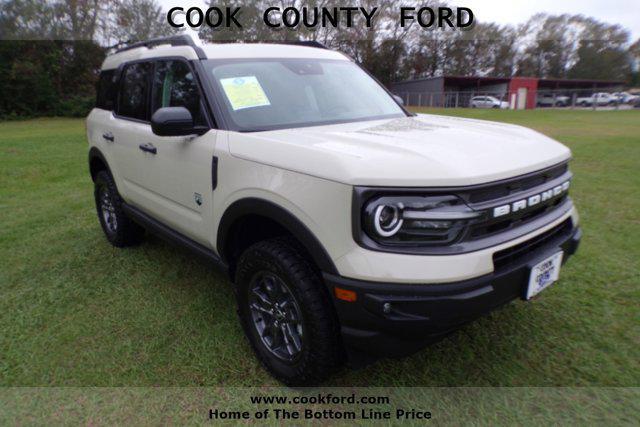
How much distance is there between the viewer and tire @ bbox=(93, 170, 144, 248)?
4180 millimetres

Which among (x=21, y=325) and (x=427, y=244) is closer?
(x=427, y=244)

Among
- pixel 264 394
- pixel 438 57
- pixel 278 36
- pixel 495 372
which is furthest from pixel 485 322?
pixel 438 57

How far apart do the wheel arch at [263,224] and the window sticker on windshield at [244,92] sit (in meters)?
0.65

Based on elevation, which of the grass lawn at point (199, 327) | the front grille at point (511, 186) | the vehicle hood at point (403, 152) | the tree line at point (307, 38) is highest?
the tree line at point (307, 38)

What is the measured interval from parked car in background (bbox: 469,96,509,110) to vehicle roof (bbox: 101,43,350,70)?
36107 millimetres

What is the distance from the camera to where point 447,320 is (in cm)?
185

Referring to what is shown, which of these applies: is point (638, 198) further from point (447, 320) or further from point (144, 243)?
point (144, 243)

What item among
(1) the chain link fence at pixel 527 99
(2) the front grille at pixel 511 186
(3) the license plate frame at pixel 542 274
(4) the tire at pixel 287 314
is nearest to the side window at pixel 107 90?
(4) the tire at pixel 287 314

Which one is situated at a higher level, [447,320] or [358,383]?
[447,320]

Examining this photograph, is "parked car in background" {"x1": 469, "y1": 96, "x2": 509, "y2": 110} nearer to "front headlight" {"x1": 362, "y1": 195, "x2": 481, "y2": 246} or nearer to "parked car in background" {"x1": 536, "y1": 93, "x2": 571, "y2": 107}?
"parked car in background" {"x1": 536, "y1": 93, "x2": 571, "y2": 107}

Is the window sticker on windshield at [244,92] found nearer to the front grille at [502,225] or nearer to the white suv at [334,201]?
the white suv at [334,201]

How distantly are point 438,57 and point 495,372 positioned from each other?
6044 cm

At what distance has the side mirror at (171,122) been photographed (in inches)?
97.5

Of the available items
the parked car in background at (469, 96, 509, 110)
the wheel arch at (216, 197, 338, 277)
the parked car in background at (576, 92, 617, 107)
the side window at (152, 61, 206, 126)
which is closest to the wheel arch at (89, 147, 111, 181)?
the side window at (152, 61, 206, 126)
